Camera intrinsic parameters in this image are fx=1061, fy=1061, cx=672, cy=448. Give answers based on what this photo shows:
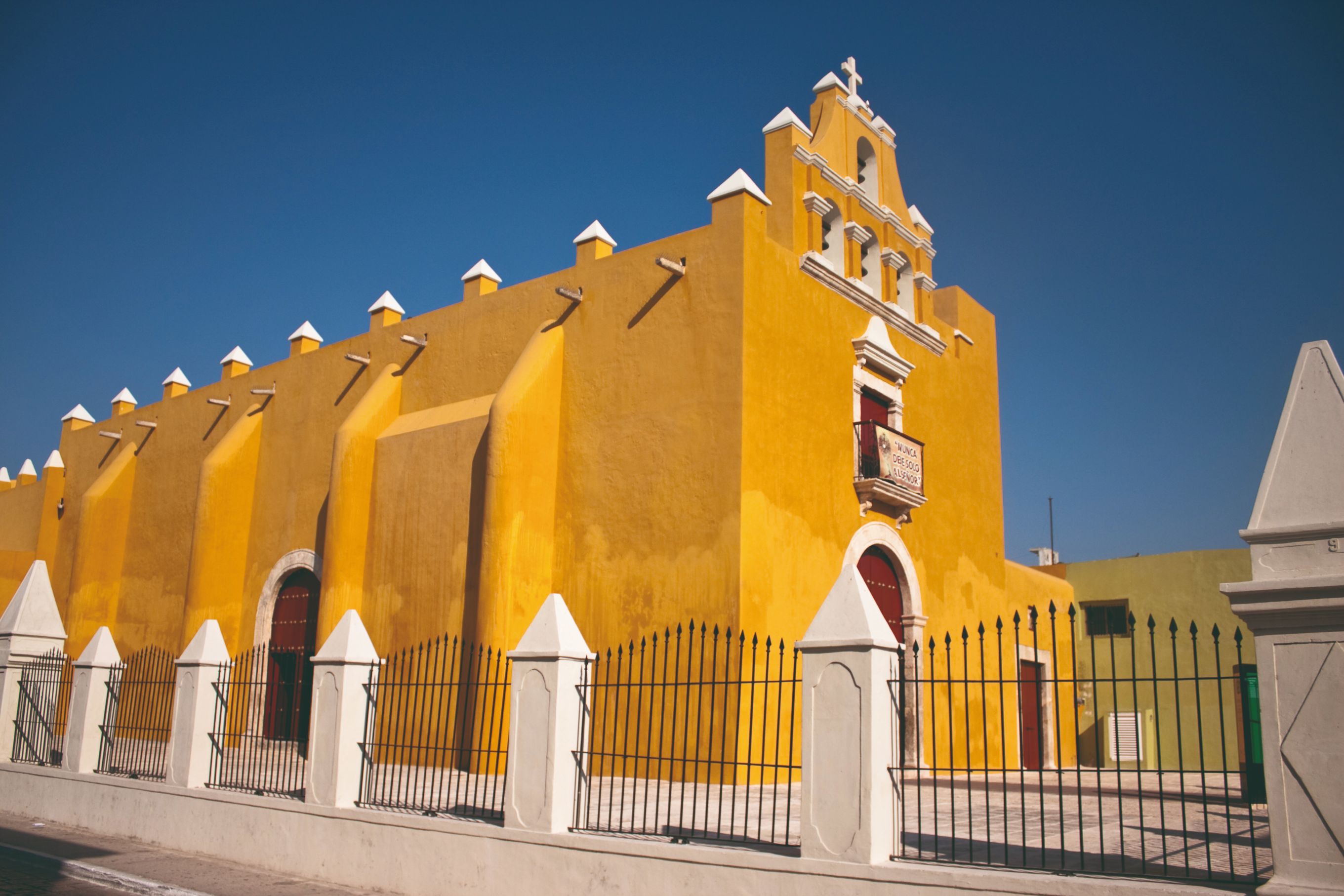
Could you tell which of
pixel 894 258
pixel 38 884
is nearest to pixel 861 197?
pixel 894 258

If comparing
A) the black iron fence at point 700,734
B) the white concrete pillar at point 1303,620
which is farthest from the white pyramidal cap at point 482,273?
the white concrete pillar at point 1303,620

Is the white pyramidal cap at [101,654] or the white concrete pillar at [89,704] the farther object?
the white pyramidal cap at [101,654]

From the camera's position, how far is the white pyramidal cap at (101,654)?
1137 cm

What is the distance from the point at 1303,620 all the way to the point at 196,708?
359 inches

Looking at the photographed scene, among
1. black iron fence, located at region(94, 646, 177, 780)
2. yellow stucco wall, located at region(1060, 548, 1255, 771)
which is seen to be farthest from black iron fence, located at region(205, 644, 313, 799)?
yellow stucco wall, located at region(1060, 548, 1255, 771)

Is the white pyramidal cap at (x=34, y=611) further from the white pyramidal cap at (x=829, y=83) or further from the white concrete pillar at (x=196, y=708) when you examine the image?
the white pyramidal cap at (x=829, y=83)

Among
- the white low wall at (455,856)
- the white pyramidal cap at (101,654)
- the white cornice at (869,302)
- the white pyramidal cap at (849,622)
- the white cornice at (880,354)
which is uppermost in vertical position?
the white cornice at (869,302)

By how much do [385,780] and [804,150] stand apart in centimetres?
902

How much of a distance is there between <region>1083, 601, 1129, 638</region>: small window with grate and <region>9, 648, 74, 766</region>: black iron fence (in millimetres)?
16297

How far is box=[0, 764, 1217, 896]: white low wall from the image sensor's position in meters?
5.48

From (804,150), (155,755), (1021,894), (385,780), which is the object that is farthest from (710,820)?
(804,150)

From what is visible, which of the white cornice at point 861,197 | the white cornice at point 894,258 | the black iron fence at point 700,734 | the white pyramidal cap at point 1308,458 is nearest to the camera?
Result: the white pyramidal cap at point 1308,458

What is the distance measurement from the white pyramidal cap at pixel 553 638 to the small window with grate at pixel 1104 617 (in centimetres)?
1456

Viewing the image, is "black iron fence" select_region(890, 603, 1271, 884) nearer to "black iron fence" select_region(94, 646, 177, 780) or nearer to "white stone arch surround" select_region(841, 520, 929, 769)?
"white stone arch surround" select_region(841, 520, 929, 769)
